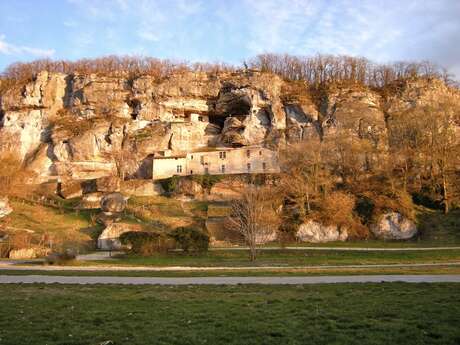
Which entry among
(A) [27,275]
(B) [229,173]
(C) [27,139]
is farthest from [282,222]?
(C) [27,139]

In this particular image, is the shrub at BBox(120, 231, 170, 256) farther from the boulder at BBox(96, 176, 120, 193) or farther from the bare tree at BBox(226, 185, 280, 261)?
the boulder at BBox(96, 176, 120, 193)

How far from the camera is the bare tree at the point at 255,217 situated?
89.3 ft

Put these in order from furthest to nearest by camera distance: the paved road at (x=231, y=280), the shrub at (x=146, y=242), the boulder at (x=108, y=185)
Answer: the boulder at (x=108, y=185)
the shrub at (x=146, y=242)
the paved road at (x=231, y=280)

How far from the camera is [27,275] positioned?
56.1 ft

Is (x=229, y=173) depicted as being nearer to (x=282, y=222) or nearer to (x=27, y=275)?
(x=282, y=222)

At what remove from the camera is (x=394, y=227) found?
3878 cm

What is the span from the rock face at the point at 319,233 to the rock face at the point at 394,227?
3.56 metres

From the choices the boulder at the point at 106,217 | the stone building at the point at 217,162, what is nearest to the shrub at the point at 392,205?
the stone building at the point at 217,162

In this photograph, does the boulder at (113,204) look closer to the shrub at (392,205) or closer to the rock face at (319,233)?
the rock face at (319,233)

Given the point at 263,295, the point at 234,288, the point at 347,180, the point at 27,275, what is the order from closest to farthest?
1. the point at 263,295
2. the point at 234,288
3. the point at 27,275
4. the point at 347,180

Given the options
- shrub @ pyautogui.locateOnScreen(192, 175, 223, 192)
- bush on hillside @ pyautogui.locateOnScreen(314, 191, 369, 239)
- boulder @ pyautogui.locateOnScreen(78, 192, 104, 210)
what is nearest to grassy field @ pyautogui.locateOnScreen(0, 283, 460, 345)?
bush on hillside @ pyautogui.locateOnScreen(314, 191, 369, 239)

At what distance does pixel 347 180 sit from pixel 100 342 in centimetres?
4331

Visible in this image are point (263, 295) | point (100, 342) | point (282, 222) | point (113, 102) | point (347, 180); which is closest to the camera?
point (100, 342)

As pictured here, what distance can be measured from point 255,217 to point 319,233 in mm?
13166
